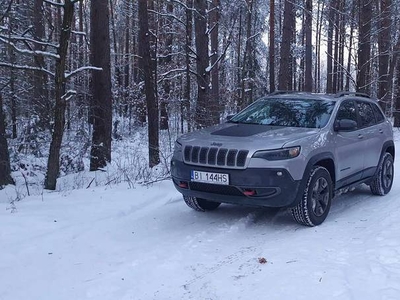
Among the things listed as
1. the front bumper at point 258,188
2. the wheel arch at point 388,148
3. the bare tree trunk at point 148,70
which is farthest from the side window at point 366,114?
the bare tree trunk at point 148,70

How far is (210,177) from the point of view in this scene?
5465mm

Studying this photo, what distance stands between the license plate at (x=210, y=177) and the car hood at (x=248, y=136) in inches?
14.1

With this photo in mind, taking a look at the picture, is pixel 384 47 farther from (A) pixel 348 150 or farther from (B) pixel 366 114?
(A) pixel 348 150

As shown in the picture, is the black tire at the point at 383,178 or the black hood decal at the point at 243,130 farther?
the black tire at the point at 383,178

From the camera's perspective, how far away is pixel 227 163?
5344 millimetres

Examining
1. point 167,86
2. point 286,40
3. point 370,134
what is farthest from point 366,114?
point 167,86

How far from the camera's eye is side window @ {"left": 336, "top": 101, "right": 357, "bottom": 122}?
6561 mm

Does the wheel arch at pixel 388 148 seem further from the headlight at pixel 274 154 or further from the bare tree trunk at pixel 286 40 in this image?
the bare tree trunk at pixel 286 40

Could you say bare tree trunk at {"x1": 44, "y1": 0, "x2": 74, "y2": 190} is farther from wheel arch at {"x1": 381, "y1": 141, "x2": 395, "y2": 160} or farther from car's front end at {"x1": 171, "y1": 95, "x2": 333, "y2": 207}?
wheel arch at {"x1": 381, "y1": 141, "x2": 395, "y2": 160}

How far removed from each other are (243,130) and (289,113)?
93cm

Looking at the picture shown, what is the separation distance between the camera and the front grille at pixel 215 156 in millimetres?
5285

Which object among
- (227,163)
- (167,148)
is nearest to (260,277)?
(227,163)

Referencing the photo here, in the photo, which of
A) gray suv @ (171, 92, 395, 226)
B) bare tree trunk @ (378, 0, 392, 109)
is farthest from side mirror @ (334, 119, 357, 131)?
bare tree trunk @ (378, 0, 392, 109)

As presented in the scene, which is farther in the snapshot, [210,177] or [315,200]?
[315,200]
